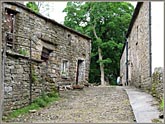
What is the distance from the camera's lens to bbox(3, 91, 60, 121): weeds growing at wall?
8342mm

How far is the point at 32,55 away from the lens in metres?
11.0

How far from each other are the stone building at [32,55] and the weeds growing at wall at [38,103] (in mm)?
143

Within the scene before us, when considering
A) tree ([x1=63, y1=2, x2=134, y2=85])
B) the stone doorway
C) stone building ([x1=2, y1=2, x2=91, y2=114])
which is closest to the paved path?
stone building ([x1=2, y1=2, x2=91, y2=114])

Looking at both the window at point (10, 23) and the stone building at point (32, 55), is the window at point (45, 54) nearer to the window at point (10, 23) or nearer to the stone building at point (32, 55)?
the stone building at point (32, 55)

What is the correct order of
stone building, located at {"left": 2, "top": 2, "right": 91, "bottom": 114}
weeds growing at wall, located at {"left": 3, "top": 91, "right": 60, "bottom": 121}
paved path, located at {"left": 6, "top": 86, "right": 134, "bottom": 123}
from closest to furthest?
paved path, located at {"left": 6, "top": 86, "right": 134, "bottom": 123}
weeds growing at wall, located at {"left": 3, "top": 91, "right": 60, "bottom": 121}
stone building, located at {"left": 2, "top": 2, "right": 91, "bottom": 114}

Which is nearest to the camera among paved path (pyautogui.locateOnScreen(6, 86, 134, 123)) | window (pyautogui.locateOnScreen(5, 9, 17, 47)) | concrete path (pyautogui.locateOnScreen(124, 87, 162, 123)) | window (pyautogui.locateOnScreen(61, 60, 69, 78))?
concrete path (pyautogui.locateOnScreen(124, 87, 162, 123))

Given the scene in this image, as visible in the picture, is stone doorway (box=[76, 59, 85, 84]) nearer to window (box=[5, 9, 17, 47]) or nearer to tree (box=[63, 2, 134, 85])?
window (box=[5, 9, 17, 47])

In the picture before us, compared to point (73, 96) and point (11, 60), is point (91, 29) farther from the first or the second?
point (11, 60)

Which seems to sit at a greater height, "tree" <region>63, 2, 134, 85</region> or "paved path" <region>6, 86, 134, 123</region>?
"tree" <region>63, 2, 134, 85</region>

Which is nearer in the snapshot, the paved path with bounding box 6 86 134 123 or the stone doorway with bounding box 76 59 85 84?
the paved path with bounding box 6 86 134 123

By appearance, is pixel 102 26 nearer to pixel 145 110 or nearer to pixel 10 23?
pixel 10 23

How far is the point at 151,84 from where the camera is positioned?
427 inches

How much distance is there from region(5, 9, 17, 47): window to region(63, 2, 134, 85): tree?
55.1 feet

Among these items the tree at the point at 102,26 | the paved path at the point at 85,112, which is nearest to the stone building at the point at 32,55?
the paved path at the point at 85,112
